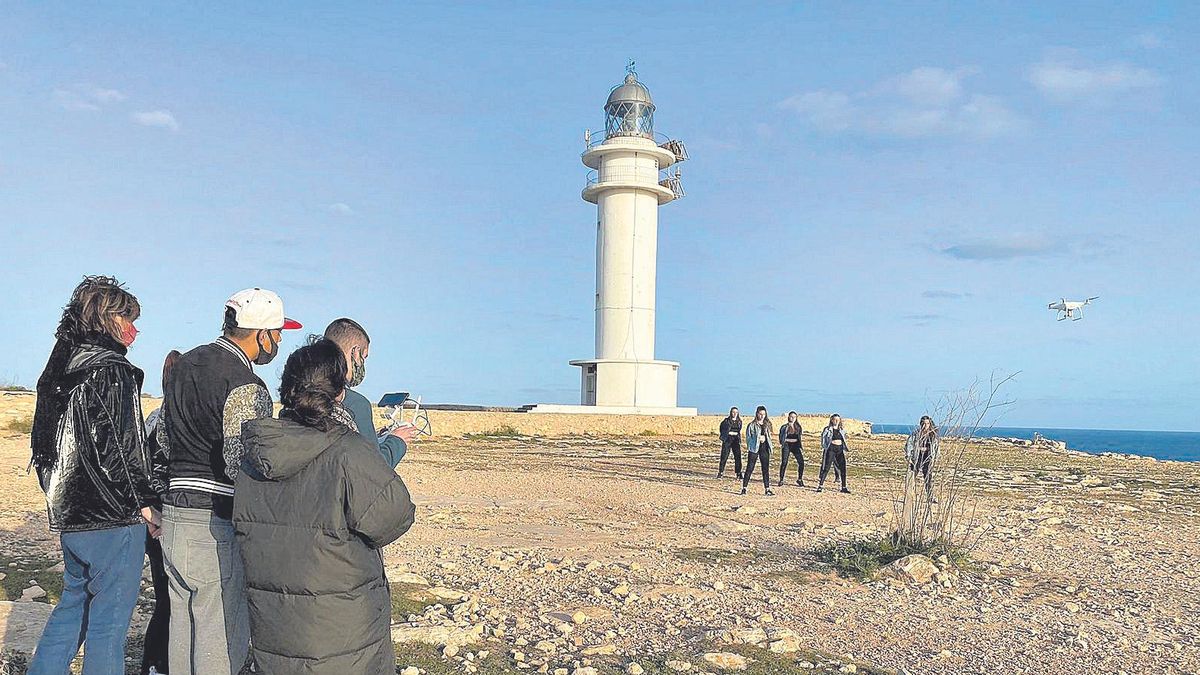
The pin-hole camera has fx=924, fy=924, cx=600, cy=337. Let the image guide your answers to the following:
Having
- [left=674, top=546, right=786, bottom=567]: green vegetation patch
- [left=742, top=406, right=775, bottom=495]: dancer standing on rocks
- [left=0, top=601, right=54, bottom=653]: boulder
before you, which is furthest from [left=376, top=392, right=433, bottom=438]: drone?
[left=742, top=406, right=775, bottom=495]: dancer standing on rocks

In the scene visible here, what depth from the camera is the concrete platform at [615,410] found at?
3616 cm

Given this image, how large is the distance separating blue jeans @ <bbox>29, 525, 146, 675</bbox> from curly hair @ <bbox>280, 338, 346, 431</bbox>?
4.35ft

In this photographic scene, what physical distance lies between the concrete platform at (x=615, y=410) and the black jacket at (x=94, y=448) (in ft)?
104

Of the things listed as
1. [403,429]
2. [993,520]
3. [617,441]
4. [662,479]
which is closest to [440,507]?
[662,479]

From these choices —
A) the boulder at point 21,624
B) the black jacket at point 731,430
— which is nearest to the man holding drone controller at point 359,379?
the boulder at point 21,624

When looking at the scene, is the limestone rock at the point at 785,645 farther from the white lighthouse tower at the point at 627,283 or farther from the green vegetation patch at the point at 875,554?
the white lighthouse tower at the point at 627,283

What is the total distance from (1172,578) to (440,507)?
8.67 m

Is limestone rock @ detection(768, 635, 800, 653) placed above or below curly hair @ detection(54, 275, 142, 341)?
below

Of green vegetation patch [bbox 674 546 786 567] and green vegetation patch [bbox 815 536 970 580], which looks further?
green vegetation patch [bbox 674 546 786 567]

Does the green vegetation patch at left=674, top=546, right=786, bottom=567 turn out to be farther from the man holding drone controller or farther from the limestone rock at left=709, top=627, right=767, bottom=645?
the man holding drone controller

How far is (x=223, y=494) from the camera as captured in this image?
3967mm

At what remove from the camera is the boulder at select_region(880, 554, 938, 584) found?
8133mm

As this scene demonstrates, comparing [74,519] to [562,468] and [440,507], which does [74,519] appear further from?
[562,468]

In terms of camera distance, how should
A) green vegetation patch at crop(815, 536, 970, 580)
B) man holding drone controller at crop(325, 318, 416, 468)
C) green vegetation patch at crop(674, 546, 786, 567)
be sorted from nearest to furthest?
man holding drone controller at crop(325, 318, 416, 468) < green vegetation patch at crop(815, 536, 970, 580) < green vegetation patch at crop(674, 546, 786, 567)
